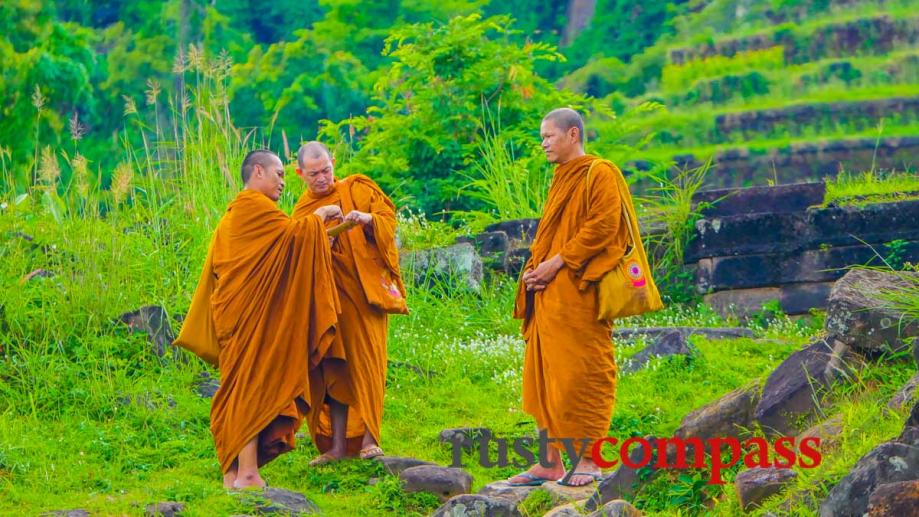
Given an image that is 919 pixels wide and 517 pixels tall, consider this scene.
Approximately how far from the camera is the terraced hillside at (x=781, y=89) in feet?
88.9

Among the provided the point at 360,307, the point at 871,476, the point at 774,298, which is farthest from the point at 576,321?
the point at 774,298

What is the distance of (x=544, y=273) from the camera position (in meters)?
8.08

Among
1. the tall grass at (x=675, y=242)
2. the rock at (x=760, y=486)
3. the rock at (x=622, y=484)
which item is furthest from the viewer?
the tall grass at (x=675, y=242)

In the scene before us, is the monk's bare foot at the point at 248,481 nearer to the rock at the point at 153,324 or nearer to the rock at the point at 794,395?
the rock at the point at 794,395

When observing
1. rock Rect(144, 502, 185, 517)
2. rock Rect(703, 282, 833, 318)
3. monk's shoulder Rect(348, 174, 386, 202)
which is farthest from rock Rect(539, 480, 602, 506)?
rock Rect(703, 282, 833, 318)

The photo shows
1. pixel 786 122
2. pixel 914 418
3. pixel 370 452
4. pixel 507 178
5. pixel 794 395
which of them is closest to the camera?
pixel 914 418

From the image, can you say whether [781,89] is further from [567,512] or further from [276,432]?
[567,512]

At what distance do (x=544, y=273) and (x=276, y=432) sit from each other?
1678 mm

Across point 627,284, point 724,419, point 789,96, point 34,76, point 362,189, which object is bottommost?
point 724,419

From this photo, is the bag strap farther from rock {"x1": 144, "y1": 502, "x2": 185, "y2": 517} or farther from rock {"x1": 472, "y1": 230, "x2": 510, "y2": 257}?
rock {"x1": 472, "y1": 230, "x2": 510, "y2": 257}

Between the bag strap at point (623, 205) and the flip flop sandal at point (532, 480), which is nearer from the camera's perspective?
the flip flop sandal at point (532, 480)

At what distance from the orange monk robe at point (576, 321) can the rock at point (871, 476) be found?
2.16m

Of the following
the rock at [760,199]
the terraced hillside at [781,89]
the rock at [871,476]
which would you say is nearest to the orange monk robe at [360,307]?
the rock at [871,476]

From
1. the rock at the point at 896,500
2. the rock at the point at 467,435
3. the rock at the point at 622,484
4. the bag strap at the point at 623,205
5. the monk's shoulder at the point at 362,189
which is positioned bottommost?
the rock at the point at 467,435
